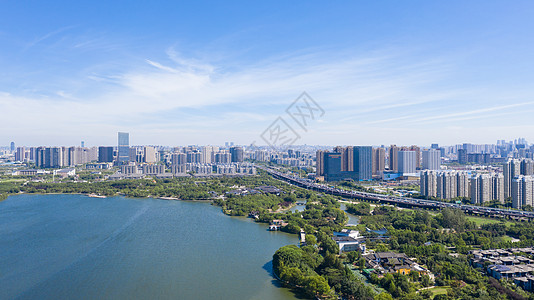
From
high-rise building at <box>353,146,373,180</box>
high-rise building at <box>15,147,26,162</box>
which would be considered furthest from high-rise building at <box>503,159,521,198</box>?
high-rise building at <box>15,147,26,162</box>

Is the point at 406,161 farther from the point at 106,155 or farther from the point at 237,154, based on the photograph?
the point at 106,155

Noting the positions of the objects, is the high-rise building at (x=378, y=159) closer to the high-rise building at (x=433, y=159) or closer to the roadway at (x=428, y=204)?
the high-rise building at (x=433, y=159)

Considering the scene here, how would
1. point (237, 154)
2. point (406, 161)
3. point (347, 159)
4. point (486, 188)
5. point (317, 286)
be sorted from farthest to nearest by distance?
point (237, 154) < point (406, 161) < point (347, 159) < point (486, 188) < point (317, 286)

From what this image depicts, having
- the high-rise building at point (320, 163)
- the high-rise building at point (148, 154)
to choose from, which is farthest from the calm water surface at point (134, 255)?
the high-rise building at point (148, 154)

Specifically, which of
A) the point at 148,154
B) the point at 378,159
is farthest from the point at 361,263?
the point at 148,154

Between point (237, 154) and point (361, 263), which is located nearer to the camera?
point (361, 263)

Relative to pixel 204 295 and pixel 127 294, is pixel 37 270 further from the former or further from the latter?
pixel 204 295
